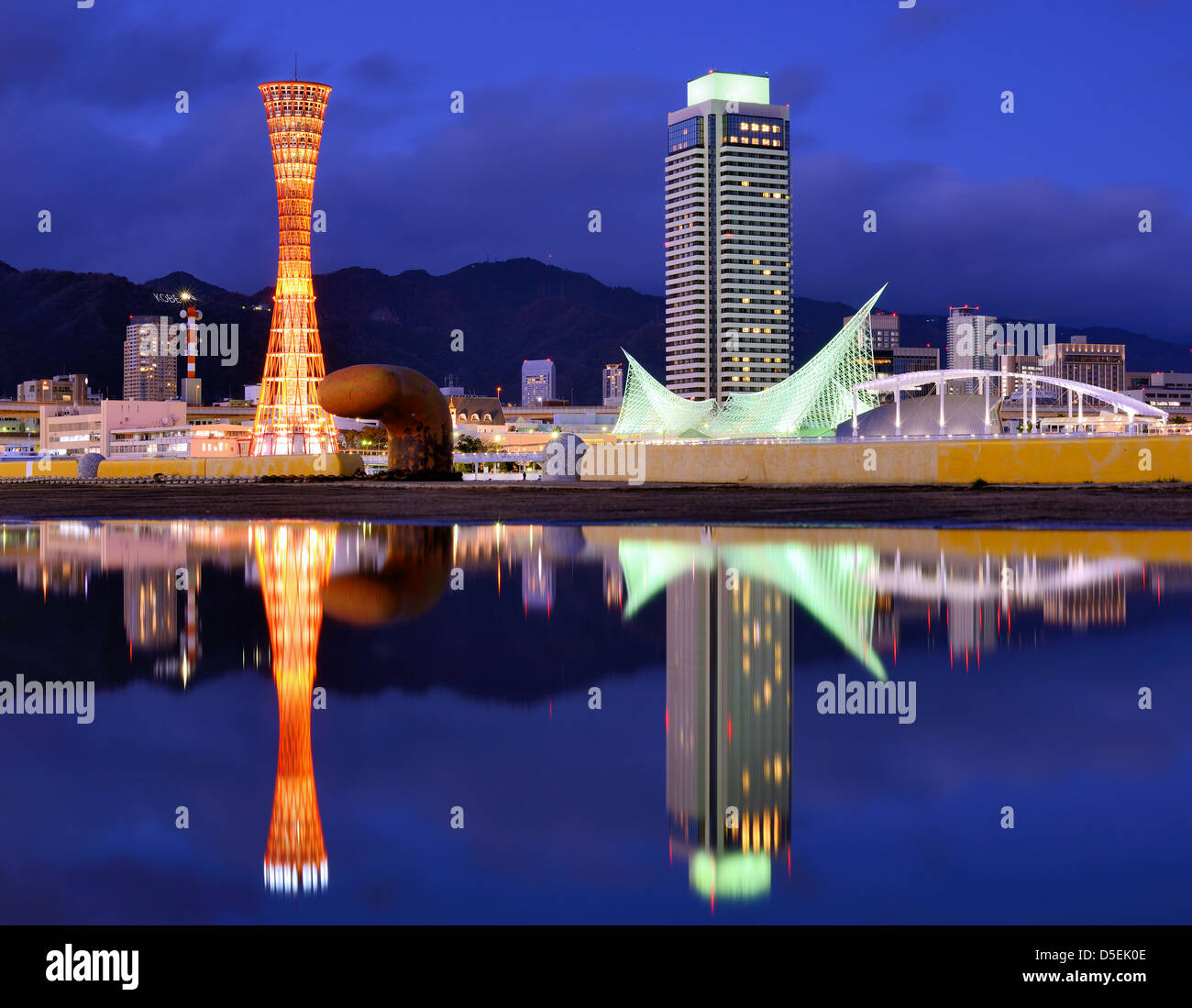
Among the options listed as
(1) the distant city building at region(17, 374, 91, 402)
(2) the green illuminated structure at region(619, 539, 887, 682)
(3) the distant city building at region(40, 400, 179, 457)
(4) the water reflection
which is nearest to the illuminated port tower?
(3) the distant city building at region(40, 400, 179, 457)

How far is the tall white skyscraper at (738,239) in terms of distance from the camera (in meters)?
190

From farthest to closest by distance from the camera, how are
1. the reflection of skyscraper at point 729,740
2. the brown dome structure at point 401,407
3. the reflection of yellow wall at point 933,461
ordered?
the brown dome structure at point 401,407 → the reflection of yellow wall at point 933,461 → the reflection of skyscraper at point 729,740

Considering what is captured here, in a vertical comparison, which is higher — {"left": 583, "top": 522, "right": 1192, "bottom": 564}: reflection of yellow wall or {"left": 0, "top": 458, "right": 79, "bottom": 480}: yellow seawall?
{"left": 0, "top": 458, "right": 79, "bottom": 480}: yellow seawall

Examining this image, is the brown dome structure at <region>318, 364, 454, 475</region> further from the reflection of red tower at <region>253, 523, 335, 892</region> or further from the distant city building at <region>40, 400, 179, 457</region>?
the distant city building at <region>40, 400, 179, 457</region>

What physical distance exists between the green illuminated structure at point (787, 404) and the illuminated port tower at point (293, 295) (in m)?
26.3

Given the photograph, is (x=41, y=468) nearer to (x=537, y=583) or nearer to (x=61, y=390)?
(x=537, y=583)

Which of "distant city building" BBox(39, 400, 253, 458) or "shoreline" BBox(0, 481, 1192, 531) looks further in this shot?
"distant city building" BBox(39, 400, 253, 458)

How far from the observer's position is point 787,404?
8412 cm

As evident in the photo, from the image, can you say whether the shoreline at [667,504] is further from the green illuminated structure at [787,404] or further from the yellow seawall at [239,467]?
the green illuminated structure at [787,404]

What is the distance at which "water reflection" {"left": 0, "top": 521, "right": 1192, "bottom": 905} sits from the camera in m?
4.79

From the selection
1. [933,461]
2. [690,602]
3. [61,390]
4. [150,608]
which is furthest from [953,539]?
[61,390]

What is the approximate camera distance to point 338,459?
5528 centimetres

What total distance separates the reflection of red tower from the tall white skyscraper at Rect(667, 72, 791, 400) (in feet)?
588

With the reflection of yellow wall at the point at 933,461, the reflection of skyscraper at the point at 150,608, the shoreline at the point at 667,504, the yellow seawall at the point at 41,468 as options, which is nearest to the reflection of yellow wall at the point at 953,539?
the shoreline at the point at 667,504
